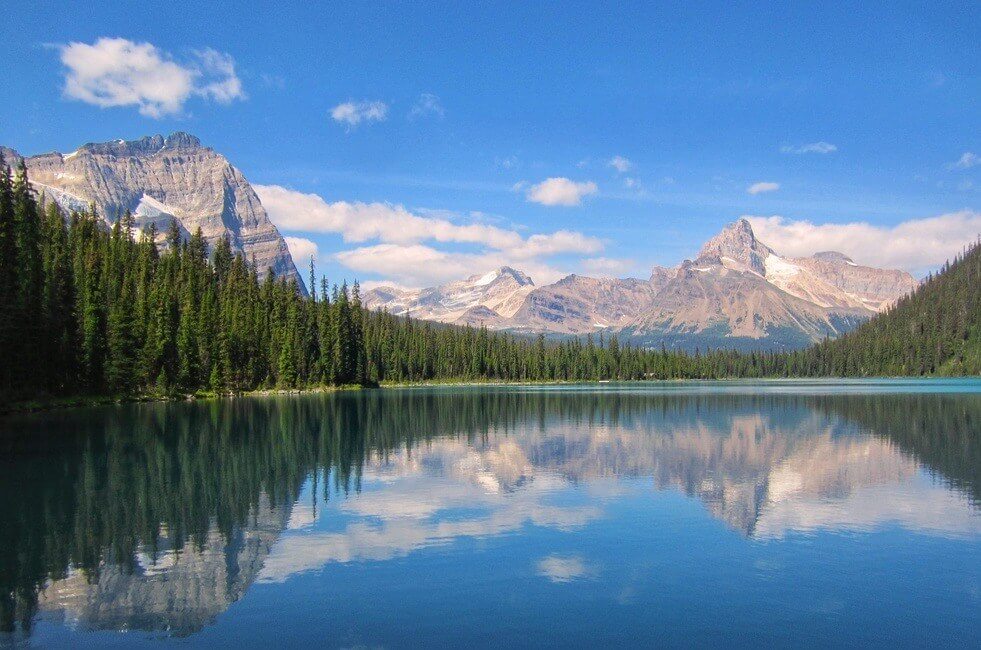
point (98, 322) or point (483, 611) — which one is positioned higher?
point (98, 322)

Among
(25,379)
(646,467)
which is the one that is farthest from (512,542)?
(25,379)

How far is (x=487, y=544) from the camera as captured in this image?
2359 cm

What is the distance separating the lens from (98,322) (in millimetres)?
92125

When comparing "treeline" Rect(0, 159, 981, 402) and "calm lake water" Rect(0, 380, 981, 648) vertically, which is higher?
"treeline" Rect(0, 159, 981, 402)

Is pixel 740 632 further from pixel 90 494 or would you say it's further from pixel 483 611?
pixel 90 494

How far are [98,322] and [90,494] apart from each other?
229 ft

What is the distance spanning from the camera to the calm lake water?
16.1 meters

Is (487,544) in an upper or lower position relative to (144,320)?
lower

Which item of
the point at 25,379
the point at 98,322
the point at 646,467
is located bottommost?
the point at 646,467

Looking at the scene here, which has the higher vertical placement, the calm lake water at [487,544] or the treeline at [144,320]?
the treeline at [144,320]

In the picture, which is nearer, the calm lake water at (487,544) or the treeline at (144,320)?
the calm lake water at (487,544)

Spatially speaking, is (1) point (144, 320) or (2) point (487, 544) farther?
(1) point (144, 320)

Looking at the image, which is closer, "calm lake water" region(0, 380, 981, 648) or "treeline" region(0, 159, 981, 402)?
"calm lake water" region(0, 380, 981, 648)

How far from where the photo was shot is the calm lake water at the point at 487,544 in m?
16.1
